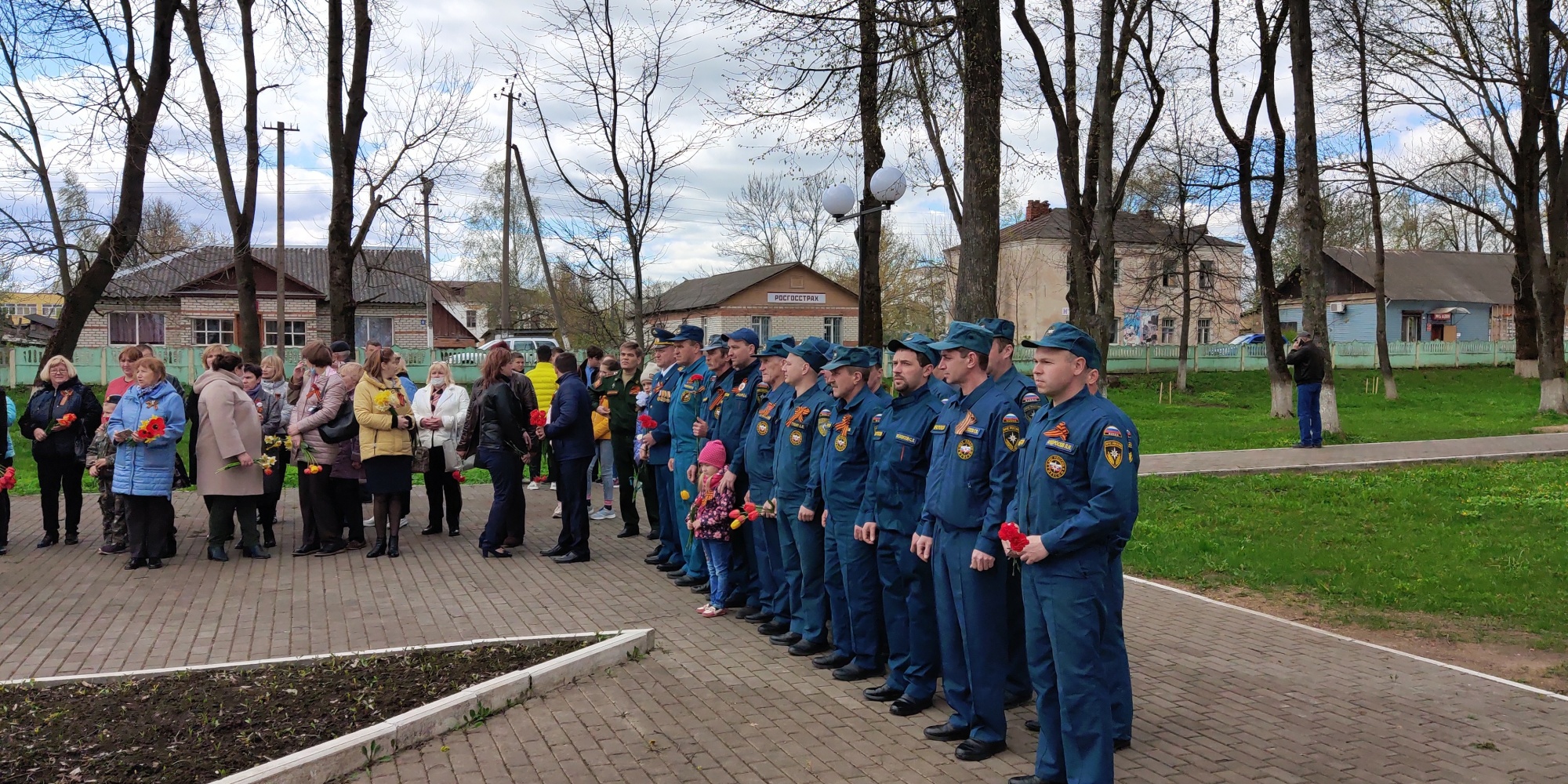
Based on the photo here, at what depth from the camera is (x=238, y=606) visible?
316 inches

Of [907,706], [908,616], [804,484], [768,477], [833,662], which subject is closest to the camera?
[907,706]

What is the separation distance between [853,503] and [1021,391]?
1.29 metres

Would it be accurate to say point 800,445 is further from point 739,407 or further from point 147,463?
point 147,463

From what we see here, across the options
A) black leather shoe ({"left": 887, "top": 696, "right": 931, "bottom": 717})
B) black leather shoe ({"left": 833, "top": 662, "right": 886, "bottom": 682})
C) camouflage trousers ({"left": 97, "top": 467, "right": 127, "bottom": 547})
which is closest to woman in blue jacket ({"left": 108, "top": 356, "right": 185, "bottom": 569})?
camouflage trousers ({"left": 97, "top": 467, "right": 127, "bottom": 547})

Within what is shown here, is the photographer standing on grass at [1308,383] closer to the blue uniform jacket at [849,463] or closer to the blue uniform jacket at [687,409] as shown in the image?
the blue uniform jacket at [687,409]

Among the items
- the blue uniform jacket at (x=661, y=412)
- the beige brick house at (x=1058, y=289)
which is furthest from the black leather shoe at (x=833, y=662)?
the beige brick house at (x=1058, y=289)

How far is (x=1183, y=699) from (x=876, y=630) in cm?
164

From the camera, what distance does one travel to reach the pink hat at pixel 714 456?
766cm

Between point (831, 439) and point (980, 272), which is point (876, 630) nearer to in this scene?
point (831, 439)

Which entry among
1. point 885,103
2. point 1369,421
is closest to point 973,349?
point 885,103

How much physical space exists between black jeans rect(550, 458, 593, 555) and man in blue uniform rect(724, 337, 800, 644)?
260 centimetres

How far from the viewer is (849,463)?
20.0ft

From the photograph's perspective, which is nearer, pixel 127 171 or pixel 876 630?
pixel 876 630

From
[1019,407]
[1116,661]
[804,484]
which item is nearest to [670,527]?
[804,484]
